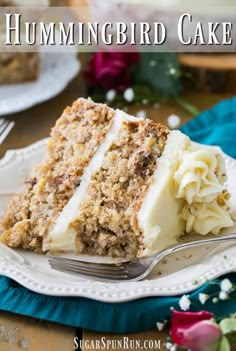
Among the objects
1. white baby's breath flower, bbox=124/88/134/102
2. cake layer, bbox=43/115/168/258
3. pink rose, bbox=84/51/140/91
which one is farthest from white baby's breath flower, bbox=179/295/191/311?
pink rose, bbox=84/51/140/91

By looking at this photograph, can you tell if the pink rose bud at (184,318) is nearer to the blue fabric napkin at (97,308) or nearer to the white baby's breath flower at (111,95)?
the blue fabric napkin at (97,308)

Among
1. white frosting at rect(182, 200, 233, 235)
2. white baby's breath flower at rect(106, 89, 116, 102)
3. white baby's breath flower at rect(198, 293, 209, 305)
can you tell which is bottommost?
white baby's breath flower at rect(198, 293, 209, 305)

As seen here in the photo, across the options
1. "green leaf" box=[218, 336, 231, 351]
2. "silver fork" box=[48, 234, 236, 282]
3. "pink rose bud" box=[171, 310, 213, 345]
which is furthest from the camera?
"silver fork" box=[48, 234, 236, 282]

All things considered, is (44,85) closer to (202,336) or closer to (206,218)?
(206,218)

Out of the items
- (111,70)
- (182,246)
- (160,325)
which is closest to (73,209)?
(182,246)

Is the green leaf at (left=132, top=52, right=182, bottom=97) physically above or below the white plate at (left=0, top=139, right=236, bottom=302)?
above

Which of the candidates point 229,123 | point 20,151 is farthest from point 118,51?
point 20,151

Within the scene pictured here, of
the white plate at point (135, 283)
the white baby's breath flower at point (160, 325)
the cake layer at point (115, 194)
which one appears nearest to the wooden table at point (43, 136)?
the white baby's breath flower at point (160, 325)

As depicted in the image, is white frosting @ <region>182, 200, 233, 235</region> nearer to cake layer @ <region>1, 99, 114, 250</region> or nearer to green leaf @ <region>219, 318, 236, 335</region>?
cake layer @ <region>1, 99, 114, 250</region>
